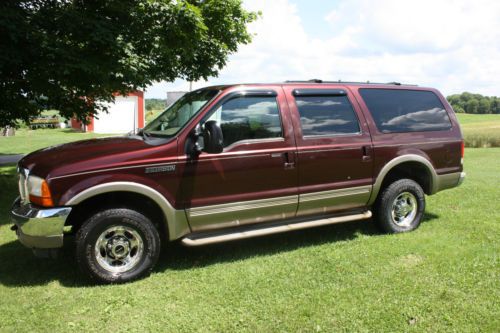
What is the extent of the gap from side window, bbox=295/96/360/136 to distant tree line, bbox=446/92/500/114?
2811 inches

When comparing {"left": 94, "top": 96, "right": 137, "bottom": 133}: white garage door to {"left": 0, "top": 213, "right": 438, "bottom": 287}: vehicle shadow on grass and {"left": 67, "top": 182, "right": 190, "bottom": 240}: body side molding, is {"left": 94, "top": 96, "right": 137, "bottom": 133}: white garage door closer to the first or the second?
{"left": 0, "top": 213, "right": 438, "bottom": 287}: vehicle shadow on grass

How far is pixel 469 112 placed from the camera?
2776 inches

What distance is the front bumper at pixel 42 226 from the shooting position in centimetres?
401

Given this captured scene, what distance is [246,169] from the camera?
15.4 feet

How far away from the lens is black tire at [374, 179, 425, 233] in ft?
18.9

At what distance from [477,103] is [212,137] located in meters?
78.1

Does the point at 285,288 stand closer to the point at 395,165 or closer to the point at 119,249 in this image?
the point at 119,249

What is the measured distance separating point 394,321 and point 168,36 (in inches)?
276

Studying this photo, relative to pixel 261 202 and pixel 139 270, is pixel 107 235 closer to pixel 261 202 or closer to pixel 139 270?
pixel 139 270

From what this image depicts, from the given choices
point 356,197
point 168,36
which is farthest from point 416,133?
point 168,36

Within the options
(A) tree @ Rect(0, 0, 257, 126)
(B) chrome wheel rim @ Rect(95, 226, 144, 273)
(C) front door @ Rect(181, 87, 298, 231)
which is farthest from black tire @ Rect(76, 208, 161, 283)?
(A) tree @ Rect(0, 0, 257, 126)

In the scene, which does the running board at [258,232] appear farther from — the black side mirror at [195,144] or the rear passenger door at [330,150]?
the black side mirror at [195,144]

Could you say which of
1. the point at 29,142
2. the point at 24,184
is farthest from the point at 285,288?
the point at 29,142

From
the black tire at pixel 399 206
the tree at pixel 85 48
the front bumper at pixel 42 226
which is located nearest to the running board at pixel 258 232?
the black tire at pixel 399 206
